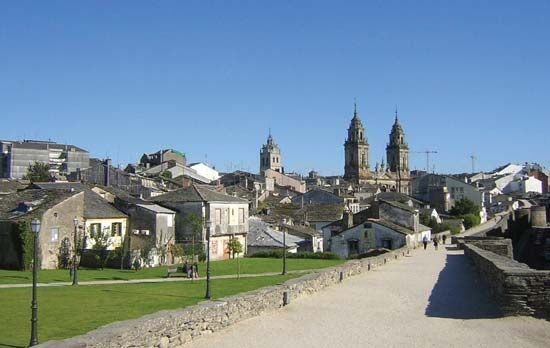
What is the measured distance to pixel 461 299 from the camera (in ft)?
74.0

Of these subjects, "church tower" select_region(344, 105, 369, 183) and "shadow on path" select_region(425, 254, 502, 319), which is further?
"church tower" select_region(344, 105, 369, 183)

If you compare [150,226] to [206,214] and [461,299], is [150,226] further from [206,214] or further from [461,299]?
[461,299]

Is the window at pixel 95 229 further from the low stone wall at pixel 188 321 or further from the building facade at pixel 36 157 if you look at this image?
the building facade at pixel 36 157

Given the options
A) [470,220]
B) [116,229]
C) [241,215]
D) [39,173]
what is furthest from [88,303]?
[470,220]

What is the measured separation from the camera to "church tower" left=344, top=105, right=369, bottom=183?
18801 centimetres

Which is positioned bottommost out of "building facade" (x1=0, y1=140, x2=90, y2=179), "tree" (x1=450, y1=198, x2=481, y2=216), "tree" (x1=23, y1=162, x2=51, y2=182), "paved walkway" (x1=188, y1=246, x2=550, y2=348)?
"paved walkway" (x1=188, y1=246, x2=550, y2=348)

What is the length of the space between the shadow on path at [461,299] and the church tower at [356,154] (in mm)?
155253

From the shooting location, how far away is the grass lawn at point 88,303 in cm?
1708

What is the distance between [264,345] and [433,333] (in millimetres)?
4295

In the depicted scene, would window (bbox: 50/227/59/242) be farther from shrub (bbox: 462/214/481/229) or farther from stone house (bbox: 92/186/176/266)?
shrub (bbox: 462/214/481/229)

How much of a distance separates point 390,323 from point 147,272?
74.8 ft

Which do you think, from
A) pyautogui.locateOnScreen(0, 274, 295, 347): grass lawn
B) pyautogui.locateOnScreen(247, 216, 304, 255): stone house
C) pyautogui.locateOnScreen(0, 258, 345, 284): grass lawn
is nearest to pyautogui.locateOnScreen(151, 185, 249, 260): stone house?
pyautogui.locateOnScreen(247, 216, 304, 255): stone house

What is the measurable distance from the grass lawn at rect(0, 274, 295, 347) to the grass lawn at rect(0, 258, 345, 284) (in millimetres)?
4544

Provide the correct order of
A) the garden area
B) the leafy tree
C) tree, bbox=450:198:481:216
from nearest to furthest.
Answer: the garden area, the leafy tree, tree, bbox=450:198:481:216
